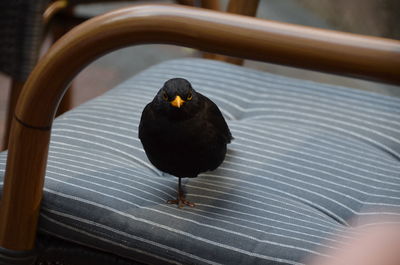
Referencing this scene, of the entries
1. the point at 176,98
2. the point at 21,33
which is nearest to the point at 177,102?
the point at 176,98

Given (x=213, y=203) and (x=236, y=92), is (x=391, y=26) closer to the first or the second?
(x=236, y=92)

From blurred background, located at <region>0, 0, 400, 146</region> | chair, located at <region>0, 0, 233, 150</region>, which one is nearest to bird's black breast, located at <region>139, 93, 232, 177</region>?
chair, located at <region>0, 0, 233, 150</region>

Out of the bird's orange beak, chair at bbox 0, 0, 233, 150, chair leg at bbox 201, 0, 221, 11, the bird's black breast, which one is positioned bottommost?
the bird's black breast

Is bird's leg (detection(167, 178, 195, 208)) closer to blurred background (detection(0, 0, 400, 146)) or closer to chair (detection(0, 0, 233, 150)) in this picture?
chair (detection(0, 0, 233, 150))

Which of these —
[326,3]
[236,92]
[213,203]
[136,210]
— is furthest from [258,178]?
[326,3]

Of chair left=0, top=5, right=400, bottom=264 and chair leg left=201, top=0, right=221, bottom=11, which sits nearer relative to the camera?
chair left=0, top=5, right=400, bottom=264

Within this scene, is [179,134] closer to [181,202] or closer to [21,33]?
[181,202]

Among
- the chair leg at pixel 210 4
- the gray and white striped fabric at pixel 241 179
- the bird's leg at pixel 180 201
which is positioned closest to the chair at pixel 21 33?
the chair leg at pixel 210 4
